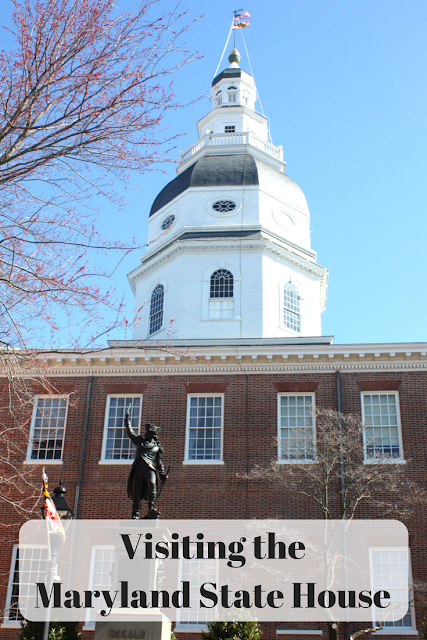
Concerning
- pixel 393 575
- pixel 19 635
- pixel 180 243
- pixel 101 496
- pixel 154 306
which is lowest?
pixel 19 635

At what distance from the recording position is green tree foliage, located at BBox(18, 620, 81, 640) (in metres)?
17.8

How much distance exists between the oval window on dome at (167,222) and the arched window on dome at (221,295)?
4.05 metres

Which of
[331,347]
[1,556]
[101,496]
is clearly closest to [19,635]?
[1,556]

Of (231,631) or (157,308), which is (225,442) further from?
(157,308)

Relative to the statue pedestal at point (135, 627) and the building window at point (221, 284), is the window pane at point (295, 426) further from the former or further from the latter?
the statue pedestal at point (135, 627)

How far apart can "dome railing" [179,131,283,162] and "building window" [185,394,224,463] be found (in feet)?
48.6

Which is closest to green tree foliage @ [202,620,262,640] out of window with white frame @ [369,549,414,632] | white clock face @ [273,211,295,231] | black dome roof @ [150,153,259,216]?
window with white frame @ [369,549,414,632]

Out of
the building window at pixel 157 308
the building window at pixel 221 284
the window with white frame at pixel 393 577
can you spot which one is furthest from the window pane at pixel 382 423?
the building window at pixel 157 308

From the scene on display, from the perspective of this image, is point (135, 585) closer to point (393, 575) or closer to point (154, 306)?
point (393, 575)

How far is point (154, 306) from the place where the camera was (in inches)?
1134

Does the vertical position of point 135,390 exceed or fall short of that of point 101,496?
it exceeds it

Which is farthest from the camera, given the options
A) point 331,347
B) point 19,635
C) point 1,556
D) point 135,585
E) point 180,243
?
point 180,243

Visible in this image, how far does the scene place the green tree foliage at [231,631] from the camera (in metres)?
16.9

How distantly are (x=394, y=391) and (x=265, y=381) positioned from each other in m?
4.12
